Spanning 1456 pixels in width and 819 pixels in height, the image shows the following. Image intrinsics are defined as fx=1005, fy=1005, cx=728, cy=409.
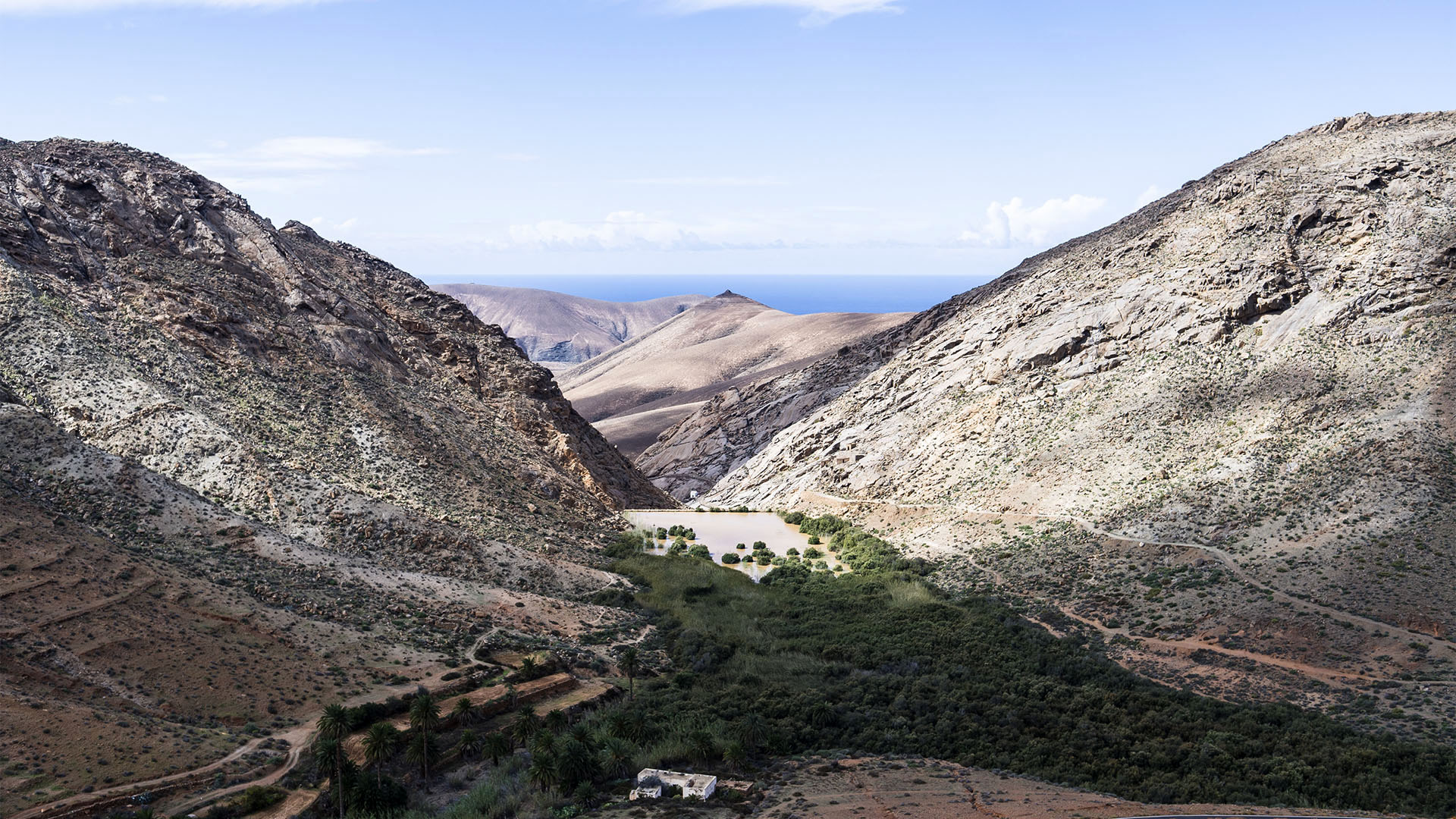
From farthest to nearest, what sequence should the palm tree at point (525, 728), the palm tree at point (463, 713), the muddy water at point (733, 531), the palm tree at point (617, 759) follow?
the muddy water at point (733, 531)
the palm tree at point (463, 713)
the palm tree at point (525, 728)
the palm tree at point (617, 759)

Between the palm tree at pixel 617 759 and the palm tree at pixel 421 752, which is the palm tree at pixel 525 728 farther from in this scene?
the palm tree at pixel 421 752

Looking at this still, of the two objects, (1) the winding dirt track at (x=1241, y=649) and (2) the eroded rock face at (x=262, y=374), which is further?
(2) the eroded rock face at (x=262, y=374)

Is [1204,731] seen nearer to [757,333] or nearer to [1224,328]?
[1224,328]

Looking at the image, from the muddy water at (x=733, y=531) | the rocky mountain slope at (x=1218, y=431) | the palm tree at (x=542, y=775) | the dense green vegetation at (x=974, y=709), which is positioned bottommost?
the dense green vegetation at (x=974, y=709)

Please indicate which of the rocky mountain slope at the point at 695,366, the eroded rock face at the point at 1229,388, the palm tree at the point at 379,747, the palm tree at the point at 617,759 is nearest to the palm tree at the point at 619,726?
the palm tree at the point at 617,759

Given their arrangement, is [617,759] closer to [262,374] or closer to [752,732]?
[752,732]

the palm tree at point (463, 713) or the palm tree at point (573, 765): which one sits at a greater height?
the palm tree at point (463, 713)
